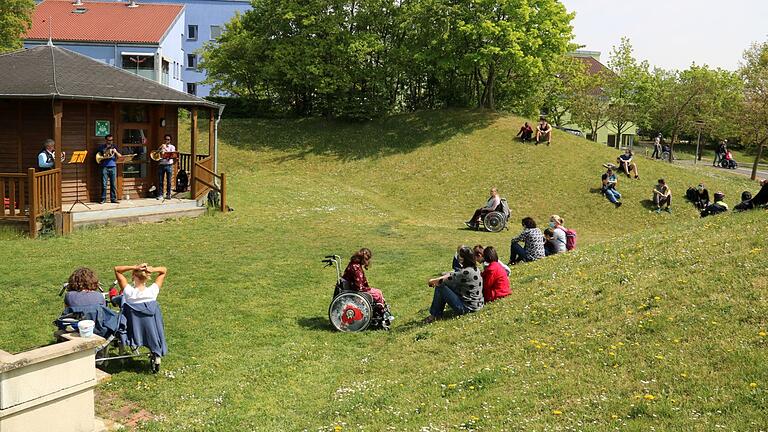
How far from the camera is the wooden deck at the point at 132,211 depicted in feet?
63.1

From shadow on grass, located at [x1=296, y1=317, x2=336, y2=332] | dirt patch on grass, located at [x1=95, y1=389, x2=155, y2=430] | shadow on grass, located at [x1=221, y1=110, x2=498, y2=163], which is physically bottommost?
dirt patch on grass, located at [x1=95, y1=389, x2=155, y2=430]

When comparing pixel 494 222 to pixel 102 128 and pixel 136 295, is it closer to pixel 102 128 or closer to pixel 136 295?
pixel 102 128

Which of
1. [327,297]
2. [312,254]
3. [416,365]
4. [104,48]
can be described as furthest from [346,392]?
[104,48]

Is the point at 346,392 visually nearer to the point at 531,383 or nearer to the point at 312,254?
the point at 531,383

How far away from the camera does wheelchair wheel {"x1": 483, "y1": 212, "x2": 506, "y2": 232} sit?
2305cm

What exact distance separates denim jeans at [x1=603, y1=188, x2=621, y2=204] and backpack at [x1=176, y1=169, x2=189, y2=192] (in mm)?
16201

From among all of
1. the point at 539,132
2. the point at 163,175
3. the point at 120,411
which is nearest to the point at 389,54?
the point at 539,132

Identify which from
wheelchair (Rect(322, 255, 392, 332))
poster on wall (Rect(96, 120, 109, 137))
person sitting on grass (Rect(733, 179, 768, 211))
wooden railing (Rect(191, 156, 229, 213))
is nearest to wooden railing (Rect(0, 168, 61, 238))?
poster on wall (Rect(96, 120, 109, 137))

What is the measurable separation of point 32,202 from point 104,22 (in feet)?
144

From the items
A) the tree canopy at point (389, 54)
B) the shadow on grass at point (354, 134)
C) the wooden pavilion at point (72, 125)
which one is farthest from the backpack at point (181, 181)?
the tree canopy at point (389, 54)

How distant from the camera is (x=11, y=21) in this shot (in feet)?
125

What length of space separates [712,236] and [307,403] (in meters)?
8.12

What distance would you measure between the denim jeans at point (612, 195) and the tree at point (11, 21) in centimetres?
3166

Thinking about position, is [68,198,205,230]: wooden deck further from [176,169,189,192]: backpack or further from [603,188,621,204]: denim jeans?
[603,188,621,204]: denim jeans
